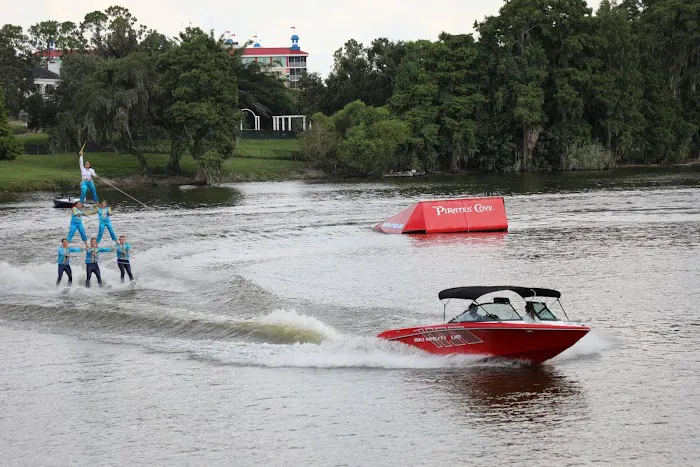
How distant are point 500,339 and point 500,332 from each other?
9.0 inches

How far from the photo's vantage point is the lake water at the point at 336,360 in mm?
19609

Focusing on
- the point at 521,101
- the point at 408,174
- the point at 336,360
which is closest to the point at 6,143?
the point at 408,174

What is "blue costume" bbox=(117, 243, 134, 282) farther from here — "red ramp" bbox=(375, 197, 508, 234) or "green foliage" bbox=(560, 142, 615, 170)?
"green foliage" bbox=(560, 142, 615, 170)

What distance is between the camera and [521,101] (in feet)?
378

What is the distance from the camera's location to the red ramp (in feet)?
184

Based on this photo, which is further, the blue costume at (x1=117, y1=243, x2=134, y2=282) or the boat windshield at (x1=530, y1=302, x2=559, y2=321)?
the blue costume at (x1=117, y1=243, x2=134, y2=282)

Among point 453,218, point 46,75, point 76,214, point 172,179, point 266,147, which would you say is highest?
point 46,75

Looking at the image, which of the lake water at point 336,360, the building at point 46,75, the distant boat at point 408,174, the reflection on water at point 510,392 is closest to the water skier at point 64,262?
the lake water at point 336,360

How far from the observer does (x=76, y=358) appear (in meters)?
27.5

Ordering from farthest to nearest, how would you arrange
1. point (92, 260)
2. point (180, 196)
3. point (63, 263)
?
point (180, 196)
point (92, 260)
point (63, 263)

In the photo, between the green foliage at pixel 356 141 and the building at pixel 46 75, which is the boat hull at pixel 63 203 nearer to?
the green foliage at pixel 356 141

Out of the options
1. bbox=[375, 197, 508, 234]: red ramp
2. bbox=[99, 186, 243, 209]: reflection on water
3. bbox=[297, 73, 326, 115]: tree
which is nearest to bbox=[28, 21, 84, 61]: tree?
bbox=[297, 73, 326, 115]: tree

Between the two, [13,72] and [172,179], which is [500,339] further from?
[13,72]

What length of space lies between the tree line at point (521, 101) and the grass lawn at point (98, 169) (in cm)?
650
